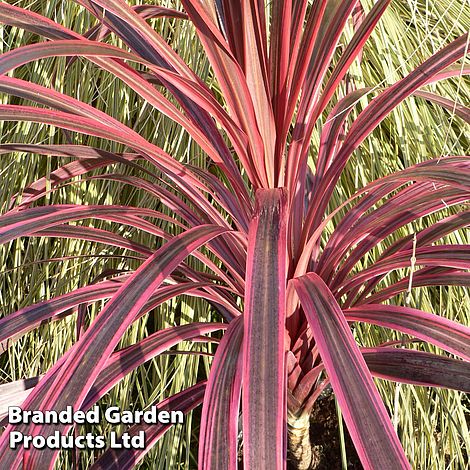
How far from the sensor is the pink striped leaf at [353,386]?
0.46 m

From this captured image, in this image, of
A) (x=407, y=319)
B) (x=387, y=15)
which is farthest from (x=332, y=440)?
(x=387, y=15)

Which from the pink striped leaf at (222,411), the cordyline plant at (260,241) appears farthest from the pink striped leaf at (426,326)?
the pink striped leaf at (222,411)

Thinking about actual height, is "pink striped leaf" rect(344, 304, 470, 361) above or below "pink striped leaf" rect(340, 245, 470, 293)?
below

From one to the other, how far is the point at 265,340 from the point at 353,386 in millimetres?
78

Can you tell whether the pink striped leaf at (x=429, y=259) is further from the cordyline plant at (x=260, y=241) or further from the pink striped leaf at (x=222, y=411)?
the pink striped leaf at (x=222, y=411)

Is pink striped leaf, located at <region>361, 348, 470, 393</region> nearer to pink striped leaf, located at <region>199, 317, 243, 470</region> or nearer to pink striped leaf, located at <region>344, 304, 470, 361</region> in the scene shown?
pink striped leaf, located at <region>344, 304, 470, 361</region>

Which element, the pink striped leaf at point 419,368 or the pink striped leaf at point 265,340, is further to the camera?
the pink striped leaf at point 419,368

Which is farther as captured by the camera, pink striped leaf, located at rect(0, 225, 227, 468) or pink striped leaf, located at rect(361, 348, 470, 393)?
pink striped leaf, located at rect(361, 348, 470, 393)

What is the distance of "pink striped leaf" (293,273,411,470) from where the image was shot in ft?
1.50

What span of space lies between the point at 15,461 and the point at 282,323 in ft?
0.82

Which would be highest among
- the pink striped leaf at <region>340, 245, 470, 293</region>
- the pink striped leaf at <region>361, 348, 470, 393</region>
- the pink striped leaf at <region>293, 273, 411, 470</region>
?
the pink striped leaf at <region>340, 245, 470, 293</region>

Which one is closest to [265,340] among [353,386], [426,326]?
[353,386]

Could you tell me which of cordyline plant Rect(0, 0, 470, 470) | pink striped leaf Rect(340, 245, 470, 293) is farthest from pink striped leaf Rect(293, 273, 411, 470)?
pink striped leaf Rect(340, 245, 470, 293)

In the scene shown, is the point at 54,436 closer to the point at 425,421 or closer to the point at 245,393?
the point at 245,393
